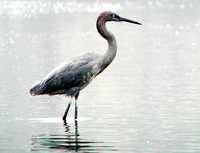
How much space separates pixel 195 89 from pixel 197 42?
56.1 feet

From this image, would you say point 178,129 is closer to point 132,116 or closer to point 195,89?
point 132,116

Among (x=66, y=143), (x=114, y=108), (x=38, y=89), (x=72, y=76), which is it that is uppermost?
(x=72, y=76)

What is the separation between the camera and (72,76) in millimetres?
12109

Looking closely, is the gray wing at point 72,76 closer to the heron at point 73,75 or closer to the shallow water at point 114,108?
the heron at point 73,75

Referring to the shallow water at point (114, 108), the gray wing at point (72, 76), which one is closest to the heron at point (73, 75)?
the gray wing at point (72, 76)

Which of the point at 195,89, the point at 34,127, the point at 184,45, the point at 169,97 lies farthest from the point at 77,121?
the point at 184,45

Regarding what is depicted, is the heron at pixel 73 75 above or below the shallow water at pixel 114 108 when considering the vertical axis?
above

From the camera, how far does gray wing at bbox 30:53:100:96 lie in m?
A: 12.1

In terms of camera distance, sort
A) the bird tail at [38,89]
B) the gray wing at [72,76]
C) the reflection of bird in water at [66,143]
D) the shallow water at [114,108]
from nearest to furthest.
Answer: the reflection of bird in water at [66,143], the shallow water at [114,108], the gray wing at [72,76], the bird tail at [38,89]

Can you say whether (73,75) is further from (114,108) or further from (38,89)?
(114,108)

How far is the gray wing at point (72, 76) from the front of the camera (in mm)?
12109

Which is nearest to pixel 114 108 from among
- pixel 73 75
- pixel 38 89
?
pixel 73 75

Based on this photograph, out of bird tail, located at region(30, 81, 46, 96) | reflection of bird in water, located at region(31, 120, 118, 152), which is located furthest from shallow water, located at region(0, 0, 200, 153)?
bird tail, located at region(30, 81, 46, 96)

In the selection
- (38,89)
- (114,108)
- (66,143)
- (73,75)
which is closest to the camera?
(66,143)
